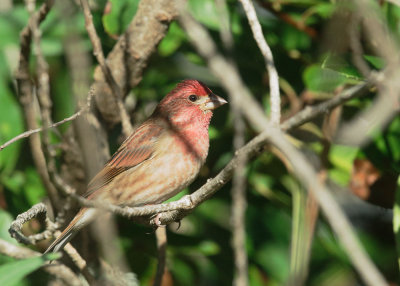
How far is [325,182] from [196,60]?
4.62 feet

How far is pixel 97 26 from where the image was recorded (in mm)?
5105

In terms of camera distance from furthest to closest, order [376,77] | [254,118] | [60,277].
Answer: [60,277] → [376,77] → [254,118]

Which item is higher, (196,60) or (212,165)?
(196,60)

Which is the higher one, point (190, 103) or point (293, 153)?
point (293, 153)

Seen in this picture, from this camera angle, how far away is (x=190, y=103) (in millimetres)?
5078

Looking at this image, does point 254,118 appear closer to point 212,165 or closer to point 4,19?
point 212,165

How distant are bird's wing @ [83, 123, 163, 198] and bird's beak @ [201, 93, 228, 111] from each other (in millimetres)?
405

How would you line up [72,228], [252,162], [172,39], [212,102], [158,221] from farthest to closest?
[172,39], [212,102], [252,162], [72,228], [158,221]

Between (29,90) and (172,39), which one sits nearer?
(29,90)

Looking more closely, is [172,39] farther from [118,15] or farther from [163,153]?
[163,153]

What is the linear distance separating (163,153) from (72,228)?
0.95 metres

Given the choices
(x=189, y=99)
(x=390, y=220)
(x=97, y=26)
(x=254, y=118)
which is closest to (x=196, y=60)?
(x=189, y=99)

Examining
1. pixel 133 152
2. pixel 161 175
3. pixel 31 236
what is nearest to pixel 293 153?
pixel 31 236

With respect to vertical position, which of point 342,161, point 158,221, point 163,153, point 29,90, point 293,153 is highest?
point 29,90
